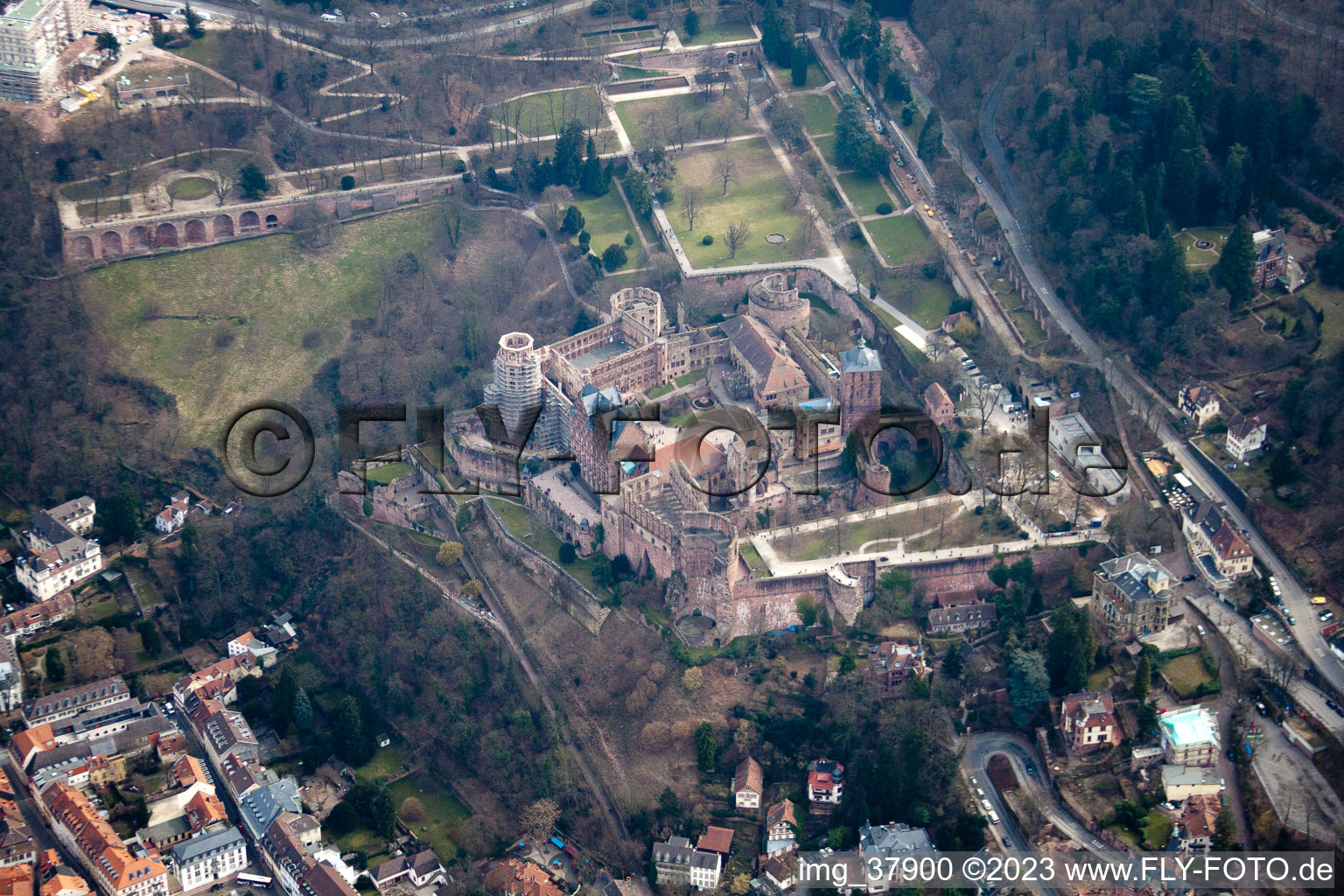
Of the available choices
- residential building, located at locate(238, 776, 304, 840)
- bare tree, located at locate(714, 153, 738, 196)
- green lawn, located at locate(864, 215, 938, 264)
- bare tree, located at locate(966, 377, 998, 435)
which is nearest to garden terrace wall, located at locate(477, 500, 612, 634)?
residential building, located at locate(238, 776, 304, 840)

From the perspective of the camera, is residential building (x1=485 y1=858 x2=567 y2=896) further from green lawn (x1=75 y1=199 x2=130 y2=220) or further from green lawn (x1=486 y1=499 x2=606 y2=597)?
green lawn (x1=75 y1=199 x2=130 y2=220)

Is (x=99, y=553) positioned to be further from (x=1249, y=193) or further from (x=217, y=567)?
(x=1249, y=193)

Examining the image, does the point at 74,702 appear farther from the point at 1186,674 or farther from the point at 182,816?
the point at 1186,674


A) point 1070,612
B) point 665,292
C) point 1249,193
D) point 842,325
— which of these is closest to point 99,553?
point 665,292

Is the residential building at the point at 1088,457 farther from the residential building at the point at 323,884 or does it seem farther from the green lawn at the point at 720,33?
the green lawn at the point at 720,33

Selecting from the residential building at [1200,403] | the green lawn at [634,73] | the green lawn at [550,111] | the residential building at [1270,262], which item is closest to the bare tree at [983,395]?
the residential building at [1200,403]
